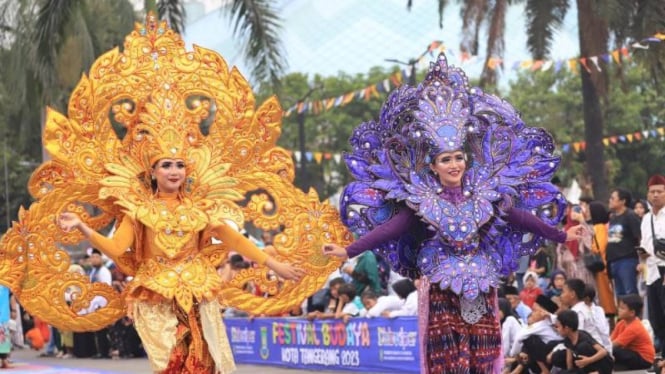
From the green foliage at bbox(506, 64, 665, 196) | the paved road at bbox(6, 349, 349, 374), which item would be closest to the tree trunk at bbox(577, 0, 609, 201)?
the paved road at bbox(6, 349, 349, 374)

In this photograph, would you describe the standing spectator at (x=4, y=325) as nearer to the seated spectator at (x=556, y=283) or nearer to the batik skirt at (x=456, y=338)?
the seated spectator at (x=556, y=283)

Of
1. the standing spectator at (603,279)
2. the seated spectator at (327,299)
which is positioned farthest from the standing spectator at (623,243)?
the seated spectator at (327,299)

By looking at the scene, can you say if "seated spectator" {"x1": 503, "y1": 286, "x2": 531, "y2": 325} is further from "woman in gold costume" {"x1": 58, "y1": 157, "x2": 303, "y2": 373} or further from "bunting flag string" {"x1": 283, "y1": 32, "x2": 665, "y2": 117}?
"woman in gold costume" {"x1": 58, "y1": 157, "x2": 303, "y2": 373}

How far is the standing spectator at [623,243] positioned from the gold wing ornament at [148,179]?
4.43 meters

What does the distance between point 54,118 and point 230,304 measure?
1.70 m

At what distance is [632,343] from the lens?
37.1ft

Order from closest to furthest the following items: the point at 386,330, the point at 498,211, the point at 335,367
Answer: the point at 498,211 → the point at 386,330 → the point at 335,367

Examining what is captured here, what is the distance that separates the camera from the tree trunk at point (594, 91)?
18.2 meters

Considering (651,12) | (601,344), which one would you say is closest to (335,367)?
(601,344)

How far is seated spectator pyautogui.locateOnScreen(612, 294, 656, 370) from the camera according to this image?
11.2 meters

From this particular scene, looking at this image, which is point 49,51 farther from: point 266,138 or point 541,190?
point 541,190

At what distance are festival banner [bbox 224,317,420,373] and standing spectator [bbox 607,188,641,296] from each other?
6.79 feet

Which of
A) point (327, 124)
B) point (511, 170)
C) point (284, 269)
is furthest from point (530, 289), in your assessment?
point (327, 124)

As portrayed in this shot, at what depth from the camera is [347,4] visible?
303ft
